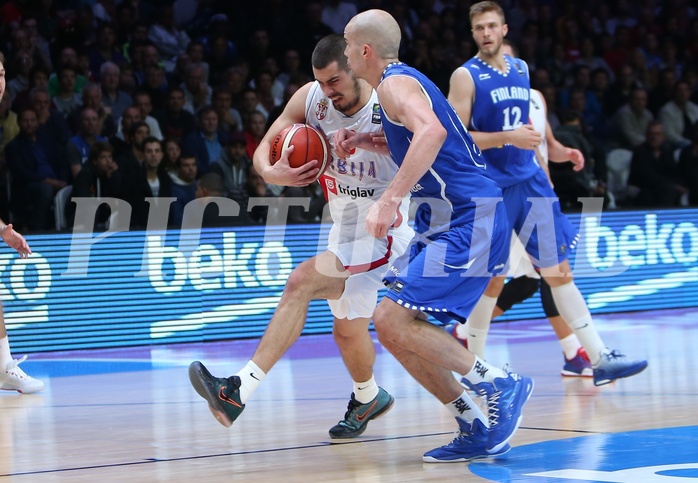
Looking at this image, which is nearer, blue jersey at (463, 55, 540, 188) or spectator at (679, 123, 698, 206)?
blue jersey at (463, 55, 540, 188)

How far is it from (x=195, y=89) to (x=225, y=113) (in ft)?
1.62

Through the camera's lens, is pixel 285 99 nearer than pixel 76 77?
No

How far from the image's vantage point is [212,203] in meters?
10.4

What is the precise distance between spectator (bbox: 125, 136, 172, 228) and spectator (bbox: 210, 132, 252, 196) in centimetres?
64

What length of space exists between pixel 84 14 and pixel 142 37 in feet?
2.24

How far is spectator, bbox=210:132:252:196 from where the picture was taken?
11250mm

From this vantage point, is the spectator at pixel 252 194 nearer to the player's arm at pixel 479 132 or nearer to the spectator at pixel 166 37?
the spectator at pixel 166 37

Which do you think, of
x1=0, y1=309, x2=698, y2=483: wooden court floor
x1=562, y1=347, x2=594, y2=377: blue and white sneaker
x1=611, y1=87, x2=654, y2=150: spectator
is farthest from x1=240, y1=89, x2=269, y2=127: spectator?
x1=562, y1=347, x2=594, y2=377: blue and white sneaker

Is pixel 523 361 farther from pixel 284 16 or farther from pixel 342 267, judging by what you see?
pixel 284 16

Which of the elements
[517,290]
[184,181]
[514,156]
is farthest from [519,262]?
[184,181]

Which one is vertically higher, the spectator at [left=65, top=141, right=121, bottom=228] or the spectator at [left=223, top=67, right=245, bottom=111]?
the spectator at [left=223, top=67, right=245, bottom=111]

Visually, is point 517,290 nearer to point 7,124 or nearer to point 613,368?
point 613,368

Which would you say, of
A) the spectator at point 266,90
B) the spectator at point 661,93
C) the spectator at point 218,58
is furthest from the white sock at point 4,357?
the spectator at point 661,93

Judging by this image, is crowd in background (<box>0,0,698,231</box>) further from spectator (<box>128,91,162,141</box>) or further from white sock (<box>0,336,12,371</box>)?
white sock (<box>0,336,12,371</box>)
